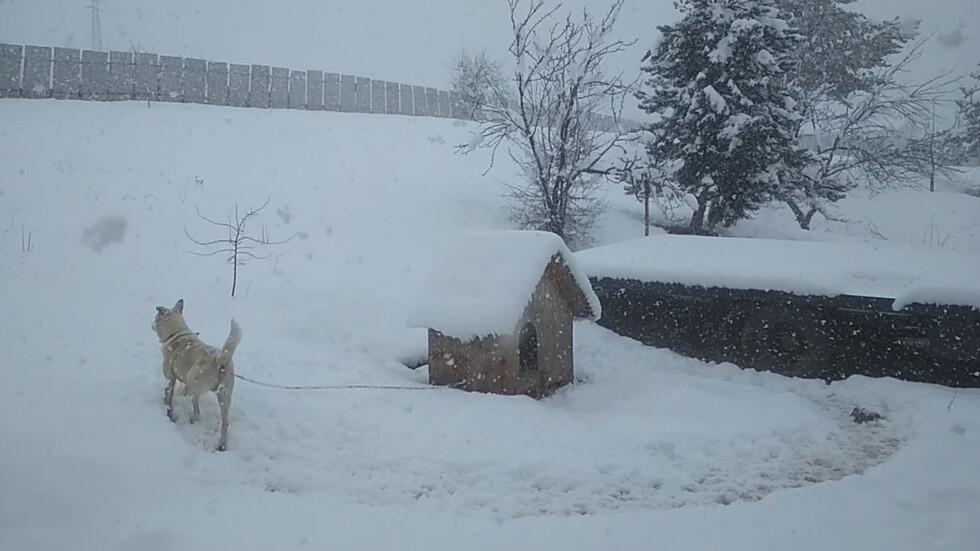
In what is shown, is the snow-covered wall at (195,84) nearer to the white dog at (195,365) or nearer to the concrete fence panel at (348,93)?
the concrete fence panel at (348,93)

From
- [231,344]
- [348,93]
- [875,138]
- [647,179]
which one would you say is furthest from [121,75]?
[875,138]

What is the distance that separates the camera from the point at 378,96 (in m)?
30.2

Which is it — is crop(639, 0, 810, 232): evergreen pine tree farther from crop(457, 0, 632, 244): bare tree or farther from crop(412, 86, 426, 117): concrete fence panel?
crop(412, 86, 426, 117): concrete fence panel

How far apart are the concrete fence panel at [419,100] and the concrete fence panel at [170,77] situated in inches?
404

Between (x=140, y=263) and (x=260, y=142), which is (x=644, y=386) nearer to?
(x=140, y=263)

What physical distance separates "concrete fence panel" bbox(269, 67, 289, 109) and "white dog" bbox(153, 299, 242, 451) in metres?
22.0

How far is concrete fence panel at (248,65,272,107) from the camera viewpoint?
25.8 metres

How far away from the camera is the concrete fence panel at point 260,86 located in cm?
2578

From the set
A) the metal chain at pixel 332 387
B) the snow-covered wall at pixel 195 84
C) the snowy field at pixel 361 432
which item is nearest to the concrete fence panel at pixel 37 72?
the snow-covered wall at pixel 195 84

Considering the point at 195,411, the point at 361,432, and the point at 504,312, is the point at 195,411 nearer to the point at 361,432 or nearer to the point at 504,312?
the point at 361,432

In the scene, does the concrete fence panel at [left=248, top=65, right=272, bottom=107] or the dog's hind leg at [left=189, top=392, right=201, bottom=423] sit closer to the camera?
the dog's hind leg at [left=189, top=392, right=201, bottom=423]

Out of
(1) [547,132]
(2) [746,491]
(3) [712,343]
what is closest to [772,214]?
(1) [547,132]

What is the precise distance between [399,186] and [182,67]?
11.3 meters

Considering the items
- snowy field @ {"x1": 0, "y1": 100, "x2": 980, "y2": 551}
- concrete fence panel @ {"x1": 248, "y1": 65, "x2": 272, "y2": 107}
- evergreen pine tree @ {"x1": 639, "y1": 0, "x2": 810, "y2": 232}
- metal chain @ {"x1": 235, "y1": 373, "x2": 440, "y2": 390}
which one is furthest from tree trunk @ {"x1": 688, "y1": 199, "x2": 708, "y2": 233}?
concrete fence panel @ {"x1": 248, "y1": 65, "x2": 272, "y2": 107}
